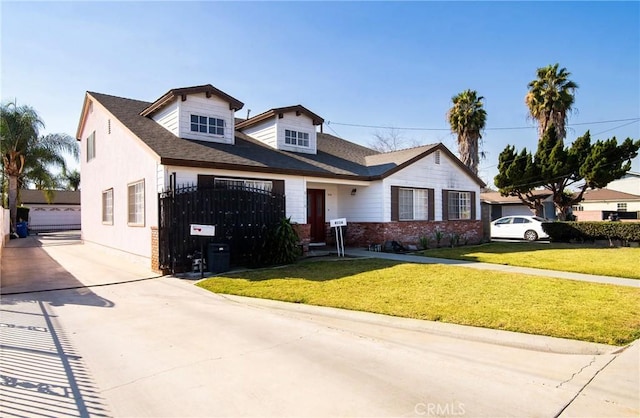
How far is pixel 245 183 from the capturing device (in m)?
12.8

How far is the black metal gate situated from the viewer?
10445 mm

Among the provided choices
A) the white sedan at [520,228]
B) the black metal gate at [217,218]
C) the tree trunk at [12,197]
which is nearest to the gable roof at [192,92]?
the black metal gate at [217,218]

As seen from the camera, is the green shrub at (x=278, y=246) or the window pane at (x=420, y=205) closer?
the green shrub at (x=278, y=246)

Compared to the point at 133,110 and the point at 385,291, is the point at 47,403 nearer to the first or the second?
the point at 385,291

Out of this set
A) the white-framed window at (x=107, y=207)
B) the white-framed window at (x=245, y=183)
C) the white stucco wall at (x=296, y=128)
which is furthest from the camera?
the white stucco wall at (x=296, y=128)

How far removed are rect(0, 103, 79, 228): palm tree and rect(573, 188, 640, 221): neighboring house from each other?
4497 centimetres

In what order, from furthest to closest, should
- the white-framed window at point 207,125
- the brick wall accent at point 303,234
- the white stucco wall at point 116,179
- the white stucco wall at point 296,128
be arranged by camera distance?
the white stucco wall at point 296,128 < the white-framed window at point 207,125 < the brick wall accent at point 303,234 < the white stucco wall at point 116,179

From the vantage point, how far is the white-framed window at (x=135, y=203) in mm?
12281

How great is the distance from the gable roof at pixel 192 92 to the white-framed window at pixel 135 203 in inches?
127

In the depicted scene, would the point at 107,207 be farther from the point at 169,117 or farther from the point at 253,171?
the point at 253,171

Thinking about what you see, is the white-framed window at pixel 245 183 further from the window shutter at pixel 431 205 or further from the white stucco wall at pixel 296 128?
the window shutter at pixel 431 205

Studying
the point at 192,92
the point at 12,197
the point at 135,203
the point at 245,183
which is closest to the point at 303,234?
the point at 245,183

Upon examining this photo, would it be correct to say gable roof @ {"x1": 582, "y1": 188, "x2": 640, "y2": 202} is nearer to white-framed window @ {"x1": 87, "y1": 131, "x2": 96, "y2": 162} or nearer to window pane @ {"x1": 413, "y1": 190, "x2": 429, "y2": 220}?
window pane @ {"x1": 413, "y1": 190, "x2": 429, "y2": 220}

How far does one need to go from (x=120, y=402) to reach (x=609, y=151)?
28.6 m
